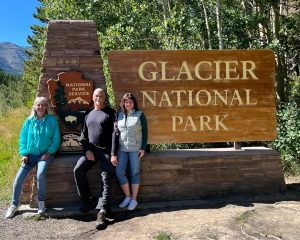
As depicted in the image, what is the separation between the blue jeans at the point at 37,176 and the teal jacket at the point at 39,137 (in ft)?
0.39

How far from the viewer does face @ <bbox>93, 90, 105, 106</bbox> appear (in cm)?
531

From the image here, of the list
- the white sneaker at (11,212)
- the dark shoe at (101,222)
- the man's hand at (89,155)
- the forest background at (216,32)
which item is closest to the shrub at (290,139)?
the forest background at (216,32)

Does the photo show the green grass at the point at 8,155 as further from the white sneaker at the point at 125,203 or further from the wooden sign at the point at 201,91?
the wooden sign at the point at 201,91

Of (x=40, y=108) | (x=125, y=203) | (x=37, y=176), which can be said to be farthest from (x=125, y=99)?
(x=37, y=176)

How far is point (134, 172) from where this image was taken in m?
5.46

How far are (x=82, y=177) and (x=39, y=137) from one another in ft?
2.51

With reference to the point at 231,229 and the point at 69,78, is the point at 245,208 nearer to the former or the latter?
the point at 231,229

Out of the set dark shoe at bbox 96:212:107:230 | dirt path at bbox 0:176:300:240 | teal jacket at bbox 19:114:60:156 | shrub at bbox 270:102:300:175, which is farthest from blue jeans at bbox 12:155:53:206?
shrub at bbox 270:102:300:175

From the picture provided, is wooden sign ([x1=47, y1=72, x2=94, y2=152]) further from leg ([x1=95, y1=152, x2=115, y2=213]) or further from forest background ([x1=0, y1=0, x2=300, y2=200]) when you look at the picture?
forest background ([x1=0, y1=0, x2=300, y2=200])

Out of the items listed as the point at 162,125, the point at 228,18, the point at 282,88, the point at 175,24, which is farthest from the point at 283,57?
the point at 162,125

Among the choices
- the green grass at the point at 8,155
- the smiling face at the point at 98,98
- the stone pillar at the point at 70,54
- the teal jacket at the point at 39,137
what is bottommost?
the green grass at the point at 8,155

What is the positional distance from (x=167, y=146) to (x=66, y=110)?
11.6 feet

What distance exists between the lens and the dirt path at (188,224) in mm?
4449

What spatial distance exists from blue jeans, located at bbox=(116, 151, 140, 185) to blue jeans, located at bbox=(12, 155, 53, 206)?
3.13ft
